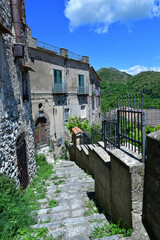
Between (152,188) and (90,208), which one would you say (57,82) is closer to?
(90,208)

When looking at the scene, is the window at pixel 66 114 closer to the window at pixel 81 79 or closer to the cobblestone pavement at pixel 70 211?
the window at pixel 81 79

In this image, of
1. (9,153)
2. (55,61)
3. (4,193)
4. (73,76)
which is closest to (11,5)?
(9,153)

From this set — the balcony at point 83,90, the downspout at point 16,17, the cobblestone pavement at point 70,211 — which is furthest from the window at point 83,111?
the downspout at point 16,17

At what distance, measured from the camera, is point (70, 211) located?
155 inches

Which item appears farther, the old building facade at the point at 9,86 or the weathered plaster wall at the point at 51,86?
the weathered plaster wall at the point at 51,86

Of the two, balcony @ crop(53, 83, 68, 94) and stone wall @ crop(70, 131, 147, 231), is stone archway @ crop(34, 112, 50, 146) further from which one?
stone wall @ crop(70, 131, 147, 231)

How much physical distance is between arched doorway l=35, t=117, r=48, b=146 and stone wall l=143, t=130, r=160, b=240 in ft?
36.8

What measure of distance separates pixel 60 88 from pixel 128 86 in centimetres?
3673

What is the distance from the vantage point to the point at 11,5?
5.14 metres

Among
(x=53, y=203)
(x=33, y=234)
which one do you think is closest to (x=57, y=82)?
(x=53, y=203)

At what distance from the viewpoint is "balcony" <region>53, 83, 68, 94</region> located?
47.3 ft

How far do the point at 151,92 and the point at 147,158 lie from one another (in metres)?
37.3

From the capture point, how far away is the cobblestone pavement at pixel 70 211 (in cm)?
288

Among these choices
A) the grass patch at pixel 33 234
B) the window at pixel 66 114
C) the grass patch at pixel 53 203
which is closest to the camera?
the grass patch at pixel 33 234
